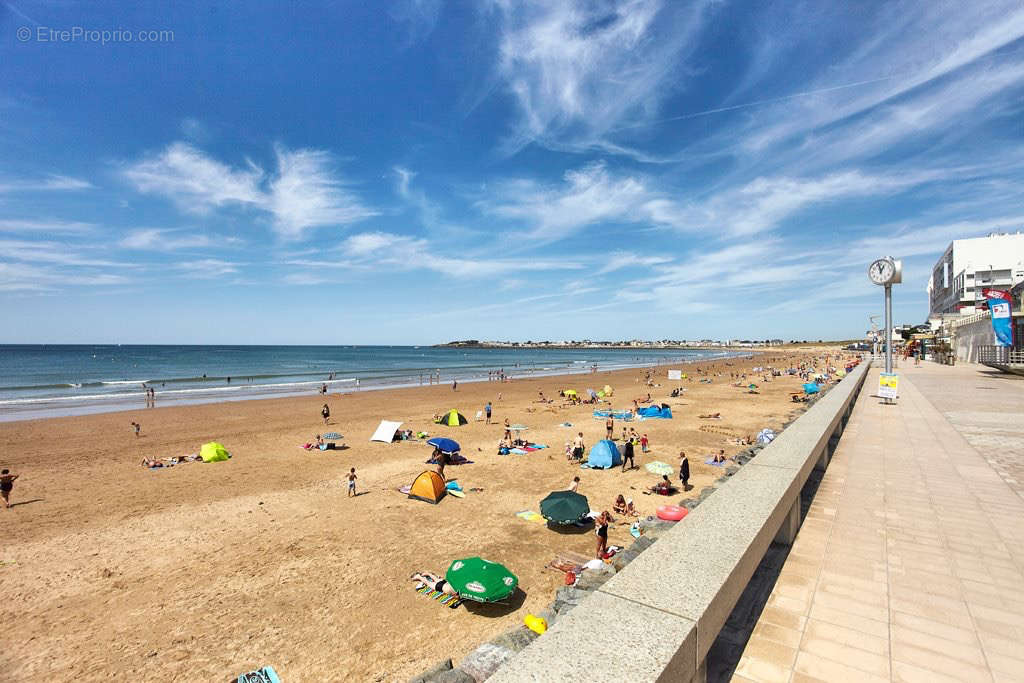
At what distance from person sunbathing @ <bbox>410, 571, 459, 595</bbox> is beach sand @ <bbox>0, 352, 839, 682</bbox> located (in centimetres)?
27

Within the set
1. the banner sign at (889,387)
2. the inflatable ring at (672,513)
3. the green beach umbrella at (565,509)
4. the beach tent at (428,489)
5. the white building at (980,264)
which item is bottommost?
the beach tent at (428,489)

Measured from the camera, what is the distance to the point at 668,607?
266 cm

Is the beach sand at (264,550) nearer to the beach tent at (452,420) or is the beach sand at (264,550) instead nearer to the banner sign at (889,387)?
the beach tent at (452,420)

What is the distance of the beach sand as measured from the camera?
691 centimetres

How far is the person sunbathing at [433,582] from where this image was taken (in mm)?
8117

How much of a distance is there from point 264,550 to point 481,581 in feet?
18.6

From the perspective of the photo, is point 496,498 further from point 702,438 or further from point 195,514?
point 702,438

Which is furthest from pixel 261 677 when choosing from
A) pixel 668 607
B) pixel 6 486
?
pixel 6 486

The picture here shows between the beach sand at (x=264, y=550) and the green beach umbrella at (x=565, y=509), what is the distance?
1.61ft

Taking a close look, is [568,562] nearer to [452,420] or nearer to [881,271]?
[452,420]

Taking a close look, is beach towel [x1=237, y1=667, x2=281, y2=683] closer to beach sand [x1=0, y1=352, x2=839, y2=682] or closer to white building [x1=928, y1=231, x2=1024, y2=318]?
beach sand [x1=0, y1=352, x2=839, y2=682]

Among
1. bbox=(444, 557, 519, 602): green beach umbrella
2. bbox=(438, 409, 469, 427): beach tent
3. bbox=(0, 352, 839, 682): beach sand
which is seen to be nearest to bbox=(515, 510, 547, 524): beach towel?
bbox=(0, 352, 839, 682): beach sand

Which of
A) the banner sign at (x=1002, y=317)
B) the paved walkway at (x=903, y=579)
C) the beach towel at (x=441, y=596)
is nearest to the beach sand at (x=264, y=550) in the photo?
the beach towel at (x=441, y=596)

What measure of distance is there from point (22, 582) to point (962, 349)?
261 ft
